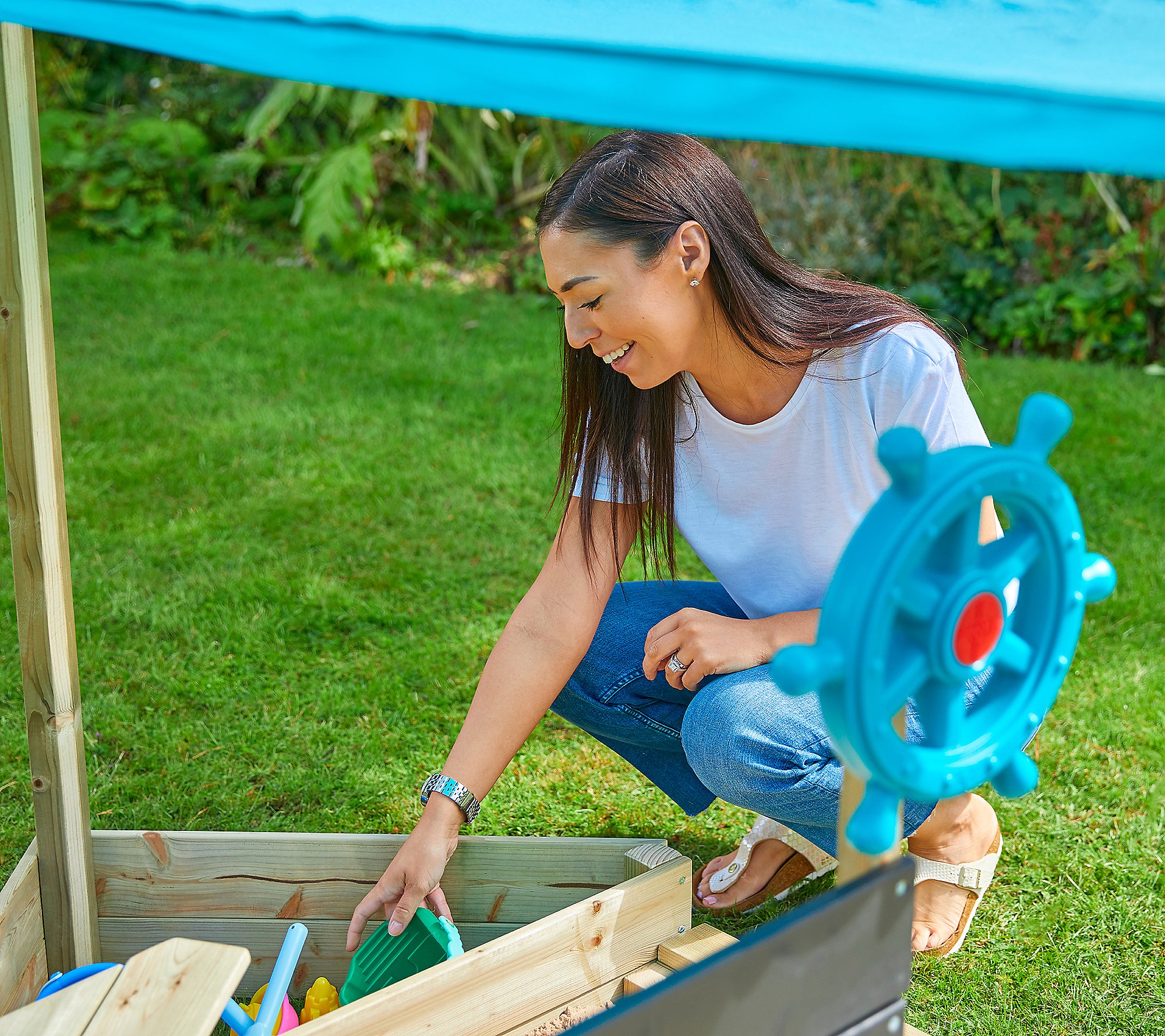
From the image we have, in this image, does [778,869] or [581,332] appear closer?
[581,332]

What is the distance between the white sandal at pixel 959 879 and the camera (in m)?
1.80

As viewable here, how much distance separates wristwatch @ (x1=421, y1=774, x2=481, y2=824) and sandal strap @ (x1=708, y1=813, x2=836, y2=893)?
52 cm

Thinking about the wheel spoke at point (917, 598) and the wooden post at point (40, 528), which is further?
the wooden post at point (40, 528)

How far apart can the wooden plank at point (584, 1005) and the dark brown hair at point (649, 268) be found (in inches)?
23.6

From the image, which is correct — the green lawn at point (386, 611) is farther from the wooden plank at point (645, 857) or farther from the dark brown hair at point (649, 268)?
the dark brown hair at point (649, 268)

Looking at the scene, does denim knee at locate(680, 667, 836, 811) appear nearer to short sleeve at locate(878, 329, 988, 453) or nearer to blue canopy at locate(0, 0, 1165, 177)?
short sleeve at locate(878, 329, 988, 453)

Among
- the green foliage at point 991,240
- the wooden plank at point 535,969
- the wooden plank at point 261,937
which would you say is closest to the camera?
the wooden plank at point 535,969

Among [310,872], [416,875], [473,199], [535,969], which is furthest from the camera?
[473,199]

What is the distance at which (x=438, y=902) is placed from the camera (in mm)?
1586

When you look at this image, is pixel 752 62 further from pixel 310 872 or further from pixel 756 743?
pixel 310 872

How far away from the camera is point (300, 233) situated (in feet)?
20.5

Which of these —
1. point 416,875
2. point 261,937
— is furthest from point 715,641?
point 261,937

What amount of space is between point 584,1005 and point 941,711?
0.82 meters

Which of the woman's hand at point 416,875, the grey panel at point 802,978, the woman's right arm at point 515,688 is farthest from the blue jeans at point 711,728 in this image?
the grey panel at point 802,978
